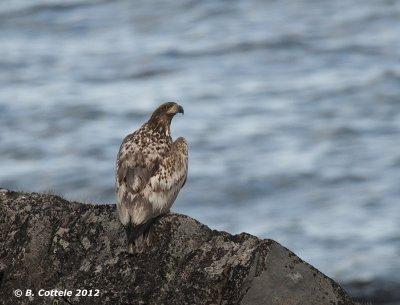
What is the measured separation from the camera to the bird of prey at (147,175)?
18266 mm

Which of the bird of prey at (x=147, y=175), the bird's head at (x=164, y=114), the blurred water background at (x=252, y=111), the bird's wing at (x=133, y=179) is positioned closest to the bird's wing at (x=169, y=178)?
the bird of prey at (x=147, y=175)

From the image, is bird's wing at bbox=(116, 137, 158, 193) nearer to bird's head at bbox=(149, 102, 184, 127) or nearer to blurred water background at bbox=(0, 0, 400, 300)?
bird's head at bbox=(149, 102, 184, 127)

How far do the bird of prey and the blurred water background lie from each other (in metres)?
31.3

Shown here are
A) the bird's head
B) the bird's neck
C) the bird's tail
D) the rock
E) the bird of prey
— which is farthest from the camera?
the bird's head

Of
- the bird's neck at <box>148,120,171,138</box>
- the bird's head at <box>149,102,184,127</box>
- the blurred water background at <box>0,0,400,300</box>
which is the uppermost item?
the blurred water background at <box>0,0,400,300</box>

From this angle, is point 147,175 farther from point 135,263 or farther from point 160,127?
point 135,263

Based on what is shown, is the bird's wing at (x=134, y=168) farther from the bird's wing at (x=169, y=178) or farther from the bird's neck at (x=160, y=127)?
the bird's neck at (x=160, y=127)

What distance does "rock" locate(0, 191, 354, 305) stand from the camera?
688 inches

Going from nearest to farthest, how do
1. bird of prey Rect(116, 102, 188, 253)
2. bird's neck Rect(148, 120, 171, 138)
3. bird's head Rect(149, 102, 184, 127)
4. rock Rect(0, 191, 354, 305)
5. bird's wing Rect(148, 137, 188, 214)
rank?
rock Rect(0, 191, 354, 305) < bird of prey Rect(116, 102, 188, 253) < bird's wing Rect(148, 137, 188, 214) < bird's neck Rect(148, 120, 171, 138) < bird's head Rect(149, 102, 184, 127)

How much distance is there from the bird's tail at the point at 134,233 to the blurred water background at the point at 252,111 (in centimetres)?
3301

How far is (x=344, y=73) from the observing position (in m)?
99.7

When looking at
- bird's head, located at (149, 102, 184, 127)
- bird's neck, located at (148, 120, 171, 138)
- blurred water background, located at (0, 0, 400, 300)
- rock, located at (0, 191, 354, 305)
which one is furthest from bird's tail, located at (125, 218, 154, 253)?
blurred water background, located at (0, 0, 400, 300)

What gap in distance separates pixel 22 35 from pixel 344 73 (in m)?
24.9

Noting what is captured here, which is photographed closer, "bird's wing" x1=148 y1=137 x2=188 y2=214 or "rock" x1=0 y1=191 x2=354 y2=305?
"rock" x1=0 y1=191 x2=354 y2=305
